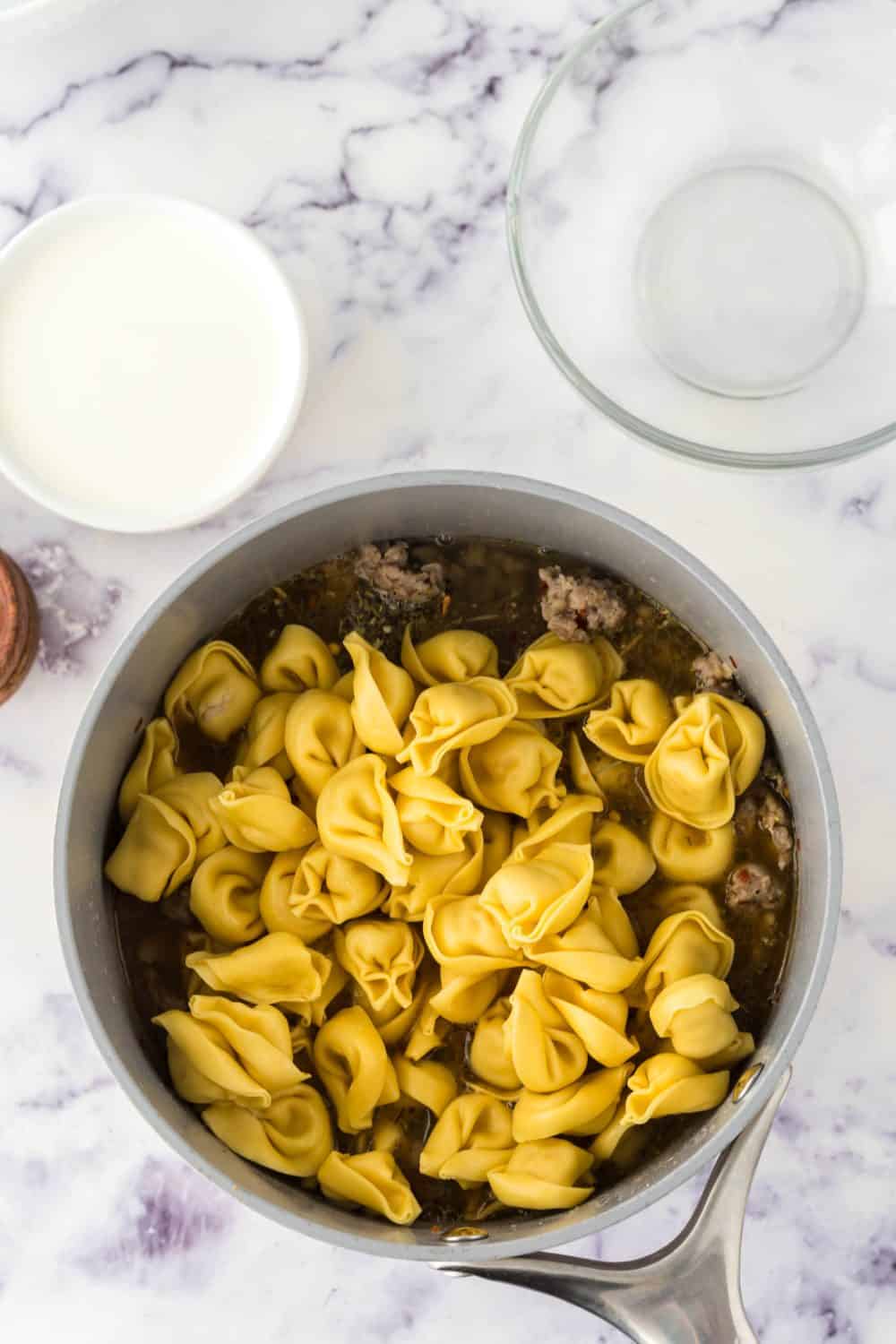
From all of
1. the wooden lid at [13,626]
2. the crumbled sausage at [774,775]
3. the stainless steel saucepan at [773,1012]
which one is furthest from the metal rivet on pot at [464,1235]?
the wooden lid at [13,626]

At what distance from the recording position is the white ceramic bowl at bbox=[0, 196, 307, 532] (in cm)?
132

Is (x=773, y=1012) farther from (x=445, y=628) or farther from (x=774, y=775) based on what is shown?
(x=445, y=628)

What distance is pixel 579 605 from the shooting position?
121 centimetres

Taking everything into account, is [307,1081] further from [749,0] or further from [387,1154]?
[749,0]

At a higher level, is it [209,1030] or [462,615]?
[462,615]

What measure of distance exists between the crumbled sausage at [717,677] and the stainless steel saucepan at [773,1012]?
0.08 ft

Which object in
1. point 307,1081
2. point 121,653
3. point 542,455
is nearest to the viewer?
point 121,653

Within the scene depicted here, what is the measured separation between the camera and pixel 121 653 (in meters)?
1.08

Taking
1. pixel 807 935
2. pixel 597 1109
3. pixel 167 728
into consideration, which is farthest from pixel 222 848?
pixel 807 935

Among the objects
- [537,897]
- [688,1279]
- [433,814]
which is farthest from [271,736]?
[688,1279]

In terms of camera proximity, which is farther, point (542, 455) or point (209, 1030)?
point (542, 455)

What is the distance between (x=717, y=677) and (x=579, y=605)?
0.43ft

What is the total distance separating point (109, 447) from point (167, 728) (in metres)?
0.29

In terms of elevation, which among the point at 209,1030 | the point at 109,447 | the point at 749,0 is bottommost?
the point at 209,1030
